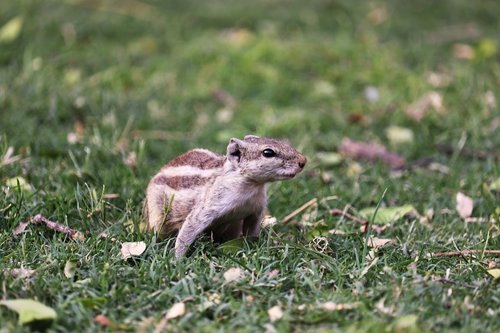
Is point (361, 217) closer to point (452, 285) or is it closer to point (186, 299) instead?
point (452, 285)

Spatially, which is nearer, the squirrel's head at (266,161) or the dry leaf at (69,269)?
the dry leaf at (69,269)

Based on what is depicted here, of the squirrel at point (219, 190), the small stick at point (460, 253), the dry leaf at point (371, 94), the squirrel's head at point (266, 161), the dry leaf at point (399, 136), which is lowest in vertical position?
the dry leaf at point (399, 136)

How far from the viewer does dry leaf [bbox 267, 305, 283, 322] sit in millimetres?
3678

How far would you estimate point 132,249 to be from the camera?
430 cm

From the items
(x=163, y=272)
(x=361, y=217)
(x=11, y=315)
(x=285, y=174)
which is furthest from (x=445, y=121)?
(x=11, y=315)

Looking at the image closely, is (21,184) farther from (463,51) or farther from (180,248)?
(463,51)

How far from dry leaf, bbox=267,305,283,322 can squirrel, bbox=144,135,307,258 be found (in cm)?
76

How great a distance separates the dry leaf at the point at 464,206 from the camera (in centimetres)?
534

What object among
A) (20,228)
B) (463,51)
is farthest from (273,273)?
(463,51)

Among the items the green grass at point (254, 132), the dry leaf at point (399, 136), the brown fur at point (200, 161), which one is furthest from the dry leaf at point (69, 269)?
the dry leaf at point (399, 136)

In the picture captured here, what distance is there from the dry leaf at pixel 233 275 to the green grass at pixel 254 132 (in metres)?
0.05

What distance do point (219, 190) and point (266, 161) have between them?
1.00ft

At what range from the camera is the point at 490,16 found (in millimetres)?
10523

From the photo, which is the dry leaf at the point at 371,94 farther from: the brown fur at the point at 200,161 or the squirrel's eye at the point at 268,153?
the squirrel's eye at the point at 268,153
